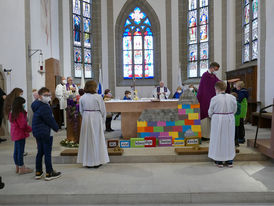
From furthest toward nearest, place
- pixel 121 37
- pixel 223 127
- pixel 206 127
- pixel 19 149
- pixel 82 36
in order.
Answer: pixel 121 37 → pixel 82 36 → pixel 206 127 → pixel 223 127 → pixel 19 149

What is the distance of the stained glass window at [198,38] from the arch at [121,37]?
1761 millimetres

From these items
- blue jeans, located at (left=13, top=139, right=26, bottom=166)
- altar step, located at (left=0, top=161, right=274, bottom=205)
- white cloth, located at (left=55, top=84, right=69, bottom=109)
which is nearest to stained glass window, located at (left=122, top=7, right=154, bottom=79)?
white cloth, located at (left=55, top=84, right=69, bottom=109)

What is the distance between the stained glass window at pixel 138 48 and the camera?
49.5 feet

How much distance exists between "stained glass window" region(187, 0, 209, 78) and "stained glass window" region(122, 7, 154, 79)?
222cm

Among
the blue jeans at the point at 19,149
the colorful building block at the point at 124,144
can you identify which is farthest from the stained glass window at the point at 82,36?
the blue jeans at the point at 19,149

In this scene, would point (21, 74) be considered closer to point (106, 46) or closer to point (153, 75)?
point (106, 46)

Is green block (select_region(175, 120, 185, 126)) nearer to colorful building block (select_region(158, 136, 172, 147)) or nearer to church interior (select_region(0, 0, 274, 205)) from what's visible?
church interior (select_region(0, 0, 274, 205))

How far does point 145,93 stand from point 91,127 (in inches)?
400

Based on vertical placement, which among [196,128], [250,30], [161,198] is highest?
[250,30]

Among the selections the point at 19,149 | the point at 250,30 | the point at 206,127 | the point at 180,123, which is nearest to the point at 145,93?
the point at 250,30

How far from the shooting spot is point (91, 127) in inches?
188

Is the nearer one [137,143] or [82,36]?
[137,143]

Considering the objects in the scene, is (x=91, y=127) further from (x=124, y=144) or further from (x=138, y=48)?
(x=138, y=48)

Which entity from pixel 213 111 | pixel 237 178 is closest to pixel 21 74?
pixel 213 111
